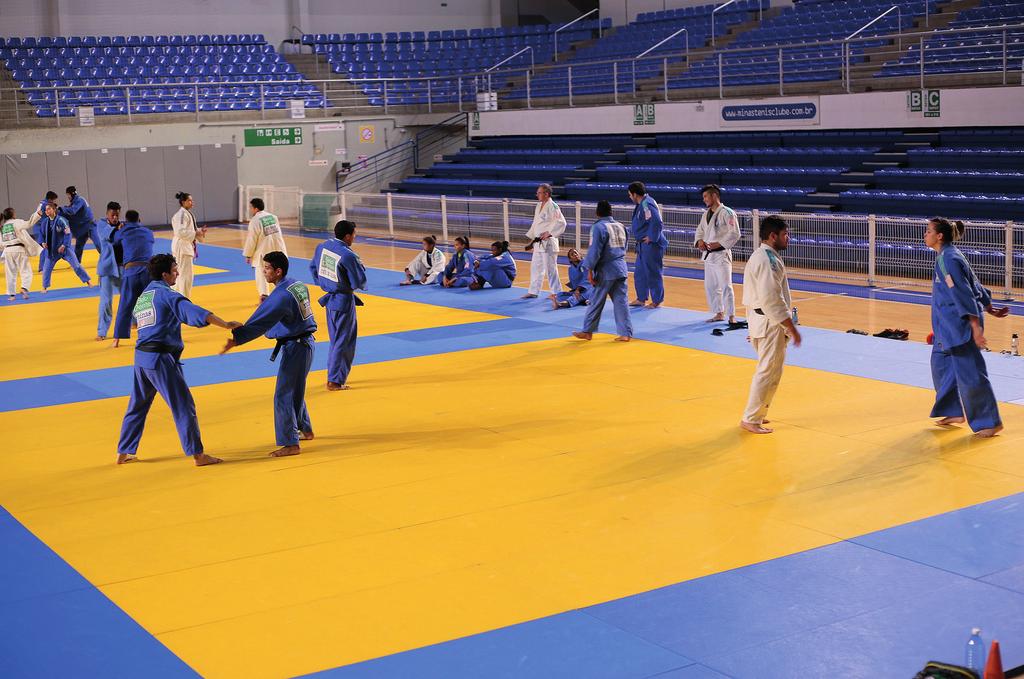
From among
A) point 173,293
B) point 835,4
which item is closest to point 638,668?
point 173,293

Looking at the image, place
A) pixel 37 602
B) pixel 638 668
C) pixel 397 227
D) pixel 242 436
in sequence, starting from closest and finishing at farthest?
pixel 638 668, pixel 37 602, pixel 242 436, pixel 397 227

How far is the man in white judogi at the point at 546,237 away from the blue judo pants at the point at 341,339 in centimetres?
→ 604

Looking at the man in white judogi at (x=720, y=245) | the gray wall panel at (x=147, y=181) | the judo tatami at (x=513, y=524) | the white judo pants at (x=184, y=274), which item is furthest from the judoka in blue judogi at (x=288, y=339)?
the gray wall panel at (x=147, y=181)

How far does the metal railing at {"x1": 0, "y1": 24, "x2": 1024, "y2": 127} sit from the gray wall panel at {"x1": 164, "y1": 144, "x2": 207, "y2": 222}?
104 centimetres

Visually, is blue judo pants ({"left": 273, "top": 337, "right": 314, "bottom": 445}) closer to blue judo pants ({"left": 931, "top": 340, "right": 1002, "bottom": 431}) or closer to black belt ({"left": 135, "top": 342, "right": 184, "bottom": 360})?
black belt ({"left": 135, "top": 342, "right": 184, "bottom": 360})

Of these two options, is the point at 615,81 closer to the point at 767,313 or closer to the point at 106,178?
the point at 106,178

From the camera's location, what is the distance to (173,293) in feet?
32.8

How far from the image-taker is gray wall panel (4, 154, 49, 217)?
34188 millimetres

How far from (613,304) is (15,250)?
1213cm

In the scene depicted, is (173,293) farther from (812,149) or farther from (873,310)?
(812,149)

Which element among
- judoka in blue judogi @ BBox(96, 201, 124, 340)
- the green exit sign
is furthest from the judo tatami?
the green exit sign

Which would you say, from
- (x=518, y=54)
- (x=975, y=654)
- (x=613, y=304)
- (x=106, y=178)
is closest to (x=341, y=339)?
(x=613, y=304)

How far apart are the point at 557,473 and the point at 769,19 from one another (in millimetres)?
26571

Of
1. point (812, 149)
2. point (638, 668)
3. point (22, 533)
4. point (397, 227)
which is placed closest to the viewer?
point (638, 668)
